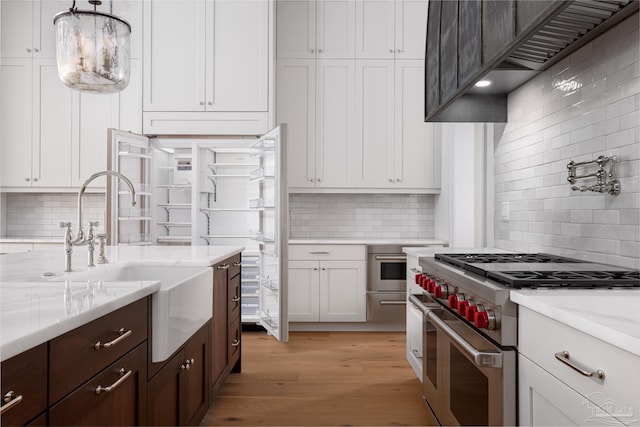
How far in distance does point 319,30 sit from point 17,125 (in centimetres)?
307

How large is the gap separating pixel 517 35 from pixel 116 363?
166 cm

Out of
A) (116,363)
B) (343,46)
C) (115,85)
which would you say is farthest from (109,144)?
(116,363)

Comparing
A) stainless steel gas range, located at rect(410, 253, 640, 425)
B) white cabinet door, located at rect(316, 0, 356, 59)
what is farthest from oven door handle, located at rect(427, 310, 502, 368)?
white cabinet door, located at rect(316, 0, 356, 59)

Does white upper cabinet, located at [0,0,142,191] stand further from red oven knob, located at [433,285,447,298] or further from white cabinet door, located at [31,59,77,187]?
red oven knob, located at [433,285,447,298]

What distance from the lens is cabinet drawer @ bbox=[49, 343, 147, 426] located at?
1053 millimetres

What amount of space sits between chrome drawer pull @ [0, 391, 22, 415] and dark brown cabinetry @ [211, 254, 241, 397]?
164 centimetres

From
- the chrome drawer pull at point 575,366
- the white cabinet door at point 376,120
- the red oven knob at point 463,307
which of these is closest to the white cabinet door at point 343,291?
the white cabinet door at point 376,120

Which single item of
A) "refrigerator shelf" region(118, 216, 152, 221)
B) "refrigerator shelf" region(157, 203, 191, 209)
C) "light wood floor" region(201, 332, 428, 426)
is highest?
"refrigerator shelf" region(157, 203, 191, 209)

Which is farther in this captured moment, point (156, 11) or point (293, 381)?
point (156, 11)

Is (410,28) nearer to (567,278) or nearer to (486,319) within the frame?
(567,278)

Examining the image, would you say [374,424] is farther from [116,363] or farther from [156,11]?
[156,11]

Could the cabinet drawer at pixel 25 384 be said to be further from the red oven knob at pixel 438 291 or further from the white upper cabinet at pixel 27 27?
the white upper cabinet at pixel 27 27

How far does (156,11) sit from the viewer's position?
167 inches

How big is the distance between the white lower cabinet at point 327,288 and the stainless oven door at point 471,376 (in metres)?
2.13
